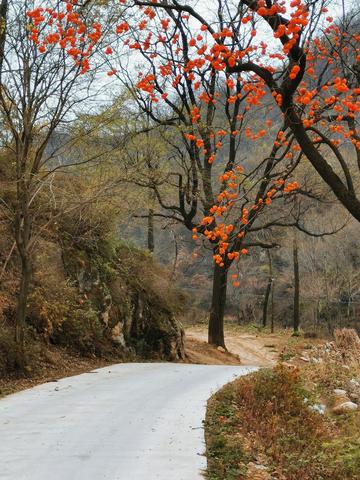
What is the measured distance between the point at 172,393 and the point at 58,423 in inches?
117

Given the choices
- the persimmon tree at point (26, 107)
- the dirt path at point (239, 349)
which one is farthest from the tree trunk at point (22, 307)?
the dirt path at point (239, 349)

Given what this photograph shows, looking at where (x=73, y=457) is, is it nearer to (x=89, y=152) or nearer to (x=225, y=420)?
(x=225, y=420)

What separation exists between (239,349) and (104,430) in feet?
64.7

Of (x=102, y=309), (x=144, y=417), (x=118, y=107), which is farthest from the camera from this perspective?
(x=102, y=309)

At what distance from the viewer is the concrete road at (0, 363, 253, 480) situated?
4879 mm

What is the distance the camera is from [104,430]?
6.24 metres

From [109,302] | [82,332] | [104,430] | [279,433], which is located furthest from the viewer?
[109,302]

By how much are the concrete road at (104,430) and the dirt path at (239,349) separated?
8728 mm

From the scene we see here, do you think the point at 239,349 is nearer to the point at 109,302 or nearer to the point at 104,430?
the point at 109,302

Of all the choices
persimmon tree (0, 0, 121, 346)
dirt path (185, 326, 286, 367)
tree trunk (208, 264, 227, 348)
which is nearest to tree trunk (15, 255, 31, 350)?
persimmon tree (0, 0, 121, 346)

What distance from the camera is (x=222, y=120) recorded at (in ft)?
66.9

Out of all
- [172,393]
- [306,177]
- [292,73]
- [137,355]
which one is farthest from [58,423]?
[306,177]

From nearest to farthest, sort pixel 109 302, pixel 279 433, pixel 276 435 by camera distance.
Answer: pixel 276 435
pixel 279 433
pixel 109 302

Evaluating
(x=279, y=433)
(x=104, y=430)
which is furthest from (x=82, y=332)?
(x=279, y=433)
